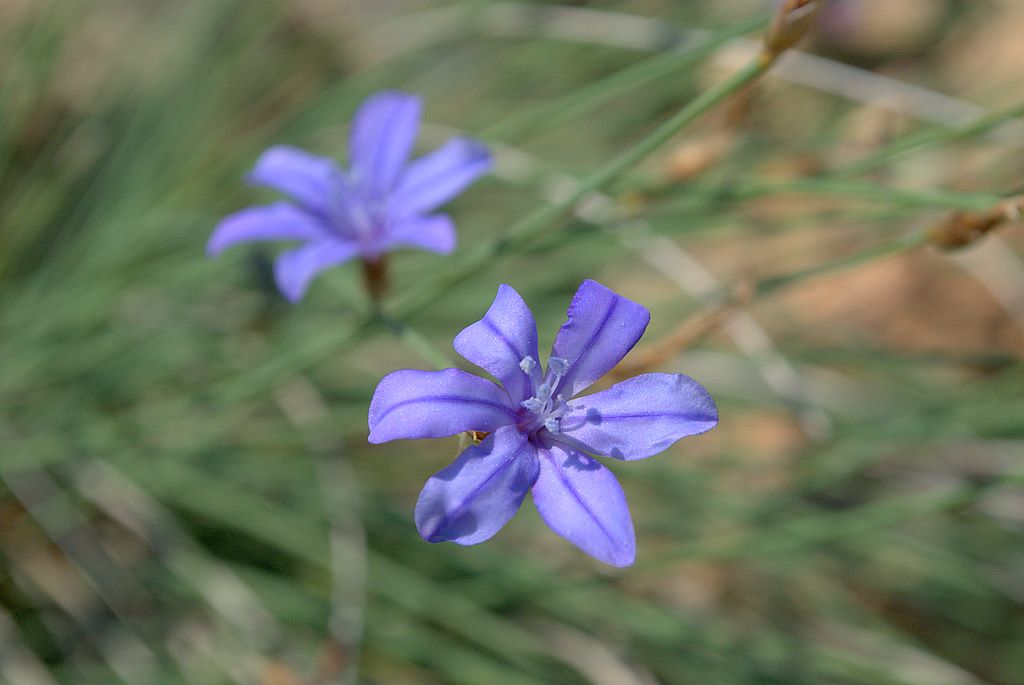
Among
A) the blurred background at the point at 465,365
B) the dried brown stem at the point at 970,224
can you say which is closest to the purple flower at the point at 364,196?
the blurred background at the point at 465,365

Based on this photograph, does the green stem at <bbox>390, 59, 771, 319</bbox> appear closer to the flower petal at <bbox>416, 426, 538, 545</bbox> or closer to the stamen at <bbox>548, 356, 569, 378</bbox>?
the stamen at <bbox>548, 356, 569, 378</bbox>

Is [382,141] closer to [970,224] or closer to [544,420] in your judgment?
[544,420]

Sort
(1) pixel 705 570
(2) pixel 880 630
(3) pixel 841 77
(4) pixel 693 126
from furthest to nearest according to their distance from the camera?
(4) pixel 693 126, (1) pixel 705 570, (3) pixel 841 77, (2) pixel 880 630

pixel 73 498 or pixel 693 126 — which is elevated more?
pixel 693 126

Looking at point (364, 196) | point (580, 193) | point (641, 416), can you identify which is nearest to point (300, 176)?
point (364, 196)

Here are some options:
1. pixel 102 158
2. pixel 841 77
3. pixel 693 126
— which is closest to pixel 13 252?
pixel 102 158

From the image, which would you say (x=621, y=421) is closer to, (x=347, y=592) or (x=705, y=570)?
(x=347, y=592)

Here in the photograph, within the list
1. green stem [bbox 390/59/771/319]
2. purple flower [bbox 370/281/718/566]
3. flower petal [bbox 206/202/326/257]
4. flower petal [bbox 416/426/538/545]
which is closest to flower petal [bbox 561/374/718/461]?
purple flower [bbox 370/281/718/566]
